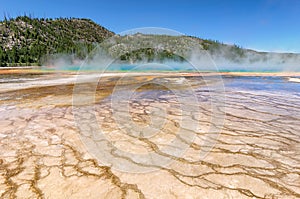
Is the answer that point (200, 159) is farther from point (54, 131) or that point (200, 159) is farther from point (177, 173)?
point (54, 131)

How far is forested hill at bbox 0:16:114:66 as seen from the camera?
171 feet

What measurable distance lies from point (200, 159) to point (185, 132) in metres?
0.90

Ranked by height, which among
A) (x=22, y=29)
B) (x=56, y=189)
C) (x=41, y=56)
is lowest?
(x=56, y=189)

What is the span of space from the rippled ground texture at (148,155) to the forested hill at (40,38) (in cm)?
5156

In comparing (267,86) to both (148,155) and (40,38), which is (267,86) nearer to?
(148,155)

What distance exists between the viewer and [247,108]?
4.92 m

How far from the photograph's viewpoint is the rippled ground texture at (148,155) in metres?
1.81

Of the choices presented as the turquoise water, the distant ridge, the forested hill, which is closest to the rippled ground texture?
the turquoise water

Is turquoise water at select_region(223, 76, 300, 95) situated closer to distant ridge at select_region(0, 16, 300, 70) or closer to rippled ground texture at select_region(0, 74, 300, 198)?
rippled ground texture at select_region(0, 74, 300, 198)

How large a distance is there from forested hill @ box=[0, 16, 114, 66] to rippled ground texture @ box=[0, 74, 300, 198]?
5156 cm

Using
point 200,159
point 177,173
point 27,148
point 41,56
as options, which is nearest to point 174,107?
point 200,159

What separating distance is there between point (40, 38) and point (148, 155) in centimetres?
8006

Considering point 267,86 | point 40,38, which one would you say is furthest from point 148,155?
point 40,38

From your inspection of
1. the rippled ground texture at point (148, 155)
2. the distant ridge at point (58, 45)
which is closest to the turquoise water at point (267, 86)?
the rippled ground texture at point (148, 155)
